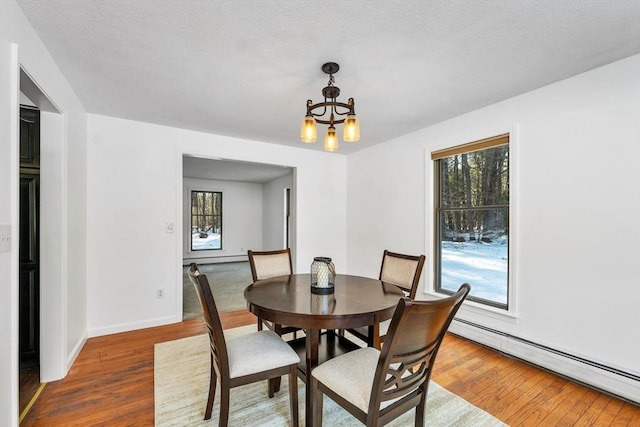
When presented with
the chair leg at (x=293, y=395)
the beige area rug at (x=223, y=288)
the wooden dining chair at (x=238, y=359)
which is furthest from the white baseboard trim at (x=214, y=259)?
the chair leg at (x=293, y=395)

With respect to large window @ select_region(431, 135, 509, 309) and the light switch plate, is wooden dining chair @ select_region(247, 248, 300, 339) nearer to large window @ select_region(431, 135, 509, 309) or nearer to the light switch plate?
the light switch plate

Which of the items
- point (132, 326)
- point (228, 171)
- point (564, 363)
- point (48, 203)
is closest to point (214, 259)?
point (228, 171)

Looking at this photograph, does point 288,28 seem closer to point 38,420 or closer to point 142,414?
point 142,414

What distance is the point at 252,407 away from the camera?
186 centimetres

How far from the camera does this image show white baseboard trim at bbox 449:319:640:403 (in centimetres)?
193

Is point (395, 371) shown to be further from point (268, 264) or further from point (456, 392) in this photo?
point (268, 264)

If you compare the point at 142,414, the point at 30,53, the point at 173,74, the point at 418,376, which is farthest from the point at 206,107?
the point at 418,376

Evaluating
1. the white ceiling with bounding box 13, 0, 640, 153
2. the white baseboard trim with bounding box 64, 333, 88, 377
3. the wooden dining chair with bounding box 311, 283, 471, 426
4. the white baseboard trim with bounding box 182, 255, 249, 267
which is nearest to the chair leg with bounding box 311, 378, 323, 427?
the wooden dining chair with bounding box 311, 283, 471, 426

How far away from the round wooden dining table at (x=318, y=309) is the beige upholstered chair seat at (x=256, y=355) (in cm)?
15

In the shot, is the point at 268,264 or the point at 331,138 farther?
the point at 268,264

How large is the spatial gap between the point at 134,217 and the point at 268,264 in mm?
1700

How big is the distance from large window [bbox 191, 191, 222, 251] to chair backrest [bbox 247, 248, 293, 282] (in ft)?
18.8

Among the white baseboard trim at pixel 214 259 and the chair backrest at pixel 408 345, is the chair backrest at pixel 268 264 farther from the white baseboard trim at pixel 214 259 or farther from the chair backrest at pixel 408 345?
the white baseboard trim at pixel 214 259

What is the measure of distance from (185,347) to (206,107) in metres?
2.31
